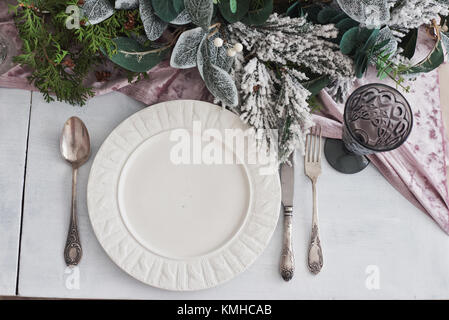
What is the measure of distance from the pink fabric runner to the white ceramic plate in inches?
1.9

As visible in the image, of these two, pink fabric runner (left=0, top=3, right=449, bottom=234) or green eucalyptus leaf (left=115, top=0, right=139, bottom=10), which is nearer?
green eucalyptus leaf (left=115, top=0, right=139, bottom=10)

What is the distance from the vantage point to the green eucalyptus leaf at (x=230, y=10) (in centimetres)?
60

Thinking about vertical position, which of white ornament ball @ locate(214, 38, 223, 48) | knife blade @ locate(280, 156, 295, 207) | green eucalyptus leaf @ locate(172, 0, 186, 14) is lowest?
knife blade @ locate(280, 156, 295, 207)

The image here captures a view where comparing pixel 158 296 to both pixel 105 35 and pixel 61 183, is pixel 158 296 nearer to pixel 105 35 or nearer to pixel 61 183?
pixel 61 183

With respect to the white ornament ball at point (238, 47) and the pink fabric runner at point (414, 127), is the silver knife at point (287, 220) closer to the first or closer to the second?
the pink fabric runner at point (414, 127)

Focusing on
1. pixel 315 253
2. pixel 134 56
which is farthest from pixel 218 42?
pixel 315 253

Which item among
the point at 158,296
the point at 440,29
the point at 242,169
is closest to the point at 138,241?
the point at 158,296

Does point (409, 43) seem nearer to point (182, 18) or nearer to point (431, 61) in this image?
point (431, 61)

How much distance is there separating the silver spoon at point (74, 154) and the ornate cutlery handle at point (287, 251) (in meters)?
0.32

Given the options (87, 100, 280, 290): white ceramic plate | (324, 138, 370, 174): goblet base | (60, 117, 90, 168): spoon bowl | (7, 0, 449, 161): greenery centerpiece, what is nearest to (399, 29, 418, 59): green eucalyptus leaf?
(7, 0, 449, 161): greenery centerpiece

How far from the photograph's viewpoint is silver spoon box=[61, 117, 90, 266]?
2.23 feet

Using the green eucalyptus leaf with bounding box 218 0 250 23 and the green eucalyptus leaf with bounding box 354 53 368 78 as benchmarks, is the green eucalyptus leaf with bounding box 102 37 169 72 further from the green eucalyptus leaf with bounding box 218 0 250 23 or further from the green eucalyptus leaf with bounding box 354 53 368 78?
the green eucalyptus leaf with bounding box 354 53 368 78

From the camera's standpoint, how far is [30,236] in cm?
69
